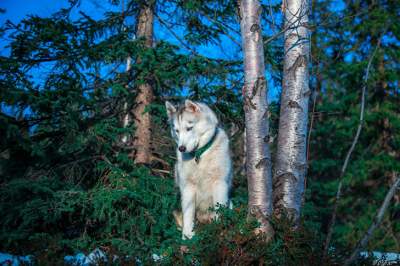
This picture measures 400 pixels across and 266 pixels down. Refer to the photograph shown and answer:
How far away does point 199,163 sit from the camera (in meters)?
4.75

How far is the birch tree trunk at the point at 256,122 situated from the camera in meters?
3.48

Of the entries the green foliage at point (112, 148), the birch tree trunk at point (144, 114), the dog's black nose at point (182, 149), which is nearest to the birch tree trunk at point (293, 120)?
the green foliage at point (112, 148)

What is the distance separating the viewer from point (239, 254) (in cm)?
324

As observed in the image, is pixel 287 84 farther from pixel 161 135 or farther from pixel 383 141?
pixel 383 141

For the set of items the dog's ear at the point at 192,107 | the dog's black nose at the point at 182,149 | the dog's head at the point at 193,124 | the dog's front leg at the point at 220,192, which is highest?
the dog's ear at the point at 192,107

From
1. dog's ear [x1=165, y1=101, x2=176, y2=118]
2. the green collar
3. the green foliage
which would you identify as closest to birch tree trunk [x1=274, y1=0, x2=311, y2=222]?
the green foliage

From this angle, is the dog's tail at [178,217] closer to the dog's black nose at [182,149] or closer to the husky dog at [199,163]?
the husky dog at [199,163]

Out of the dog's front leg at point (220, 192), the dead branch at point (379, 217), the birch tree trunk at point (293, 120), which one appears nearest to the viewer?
the dead branch at point (379, 217)

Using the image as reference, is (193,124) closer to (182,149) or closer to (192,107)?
(192,107)

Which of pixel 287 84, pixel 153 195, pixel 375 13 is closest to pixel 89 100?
pixel 153 195

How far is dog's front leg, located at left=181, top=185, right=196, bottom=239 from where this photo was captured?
466cm

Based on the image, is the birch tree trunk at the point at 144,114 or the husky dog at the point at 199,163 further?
the birch tree trunk at the point at 144,114

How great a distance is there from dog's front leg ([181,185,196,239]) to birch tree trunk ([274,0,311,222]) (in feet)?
4.04

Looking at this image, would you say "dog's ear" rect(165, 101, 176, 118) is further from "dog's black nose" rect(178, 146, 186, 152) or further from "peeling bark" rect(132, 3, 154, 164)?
"peeling bark" rect(132, 3, 154, 164)
